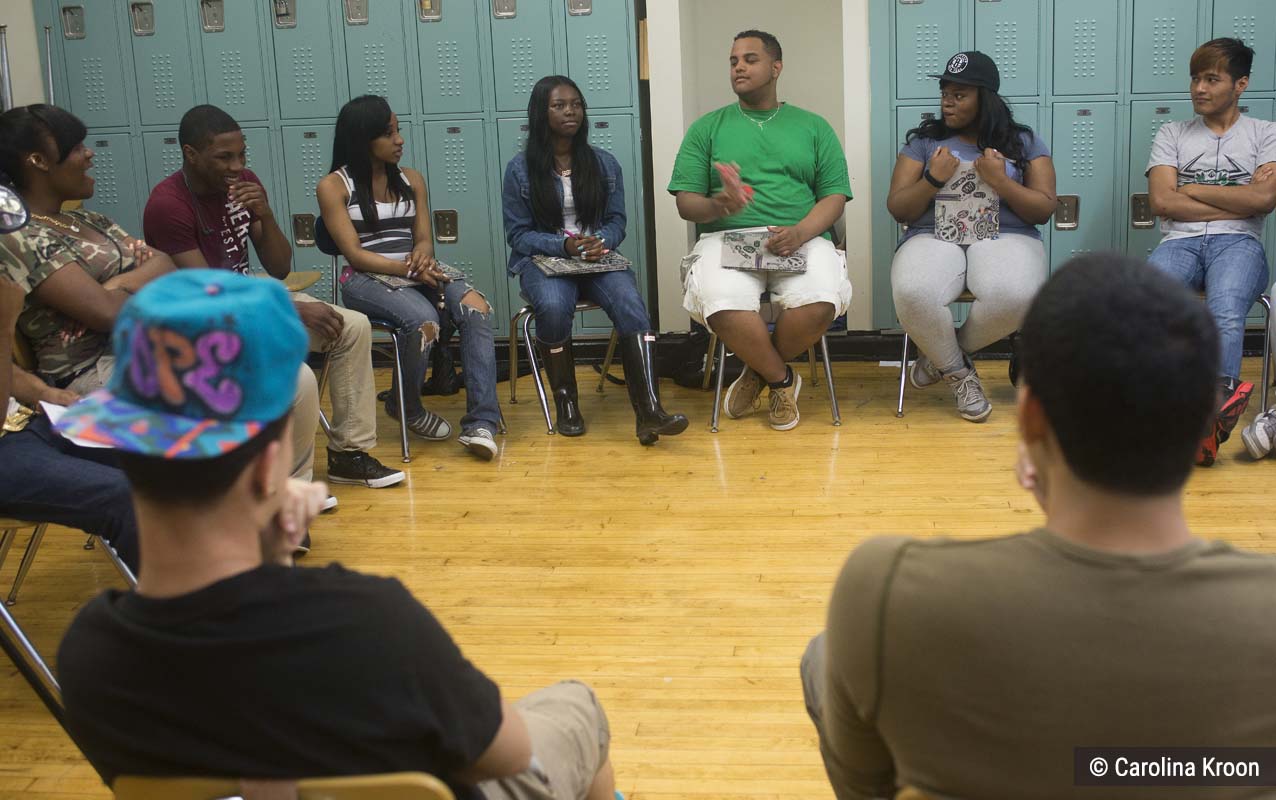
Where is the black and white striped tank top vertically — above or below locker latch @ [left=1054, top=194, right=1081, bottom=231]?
above

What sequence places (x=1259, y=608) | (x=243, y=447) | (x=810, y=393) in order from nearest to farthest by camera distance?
1. (x=1259, y=608)
2. (x=243, y=447)
3. (x=810, y=393)

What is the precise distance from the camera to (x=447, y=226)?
5680 mm

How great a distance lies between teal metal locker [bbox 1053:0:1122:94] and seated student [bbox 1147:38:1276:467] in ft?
2.65

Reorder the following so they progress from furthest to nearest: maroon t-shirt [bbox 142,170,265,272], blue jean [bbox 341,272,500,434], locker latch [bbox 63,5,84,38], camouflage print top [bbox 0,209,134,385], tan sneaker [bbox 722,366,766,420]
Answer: locker latch [bbox 63,5,84,38] < tan sneaker [bbox 722,366,766,420] < blue jean [bbox 341,272,500,434] < maroon t-shirt [bbox 142,170,265,272] < camouflage print top [bbox 0,209,134,385]

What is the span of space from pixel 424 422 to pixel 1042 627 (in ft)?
11.9

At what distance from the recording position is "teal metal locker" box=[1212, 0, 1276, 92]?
5.06 m

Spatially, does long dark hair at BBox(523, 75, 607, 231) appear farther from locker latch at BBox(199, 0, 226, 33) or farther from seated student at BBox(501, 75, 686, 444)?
locker latch at BBox(199, 0, 226, 33)

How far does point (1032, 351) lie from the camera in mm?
1031

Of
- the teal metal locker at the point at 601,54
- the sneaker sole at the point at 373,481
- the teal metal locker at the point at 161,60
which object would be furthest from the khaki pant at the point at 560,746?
the teal metal locker at the point at 161,60

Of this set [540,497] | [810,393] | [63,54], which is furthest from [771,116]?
[63,54]

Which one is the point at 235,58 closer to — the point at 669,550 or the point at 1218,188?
the point at 669,550

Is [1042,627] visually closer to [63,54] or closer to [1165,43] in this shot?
[1165,43]

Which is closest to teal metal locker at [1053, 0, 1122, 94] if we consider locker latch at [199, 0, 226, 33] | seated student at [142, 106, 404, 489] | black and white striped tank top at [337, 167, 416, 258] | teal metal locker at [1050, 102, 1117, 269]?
teal metal locker at [1050, 102, 1117, 269]

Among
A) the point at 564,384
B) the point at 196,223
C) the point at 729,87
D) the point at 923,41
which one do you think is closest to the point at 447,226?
the point at 564,384
